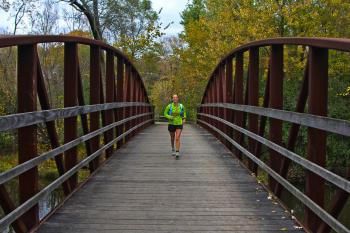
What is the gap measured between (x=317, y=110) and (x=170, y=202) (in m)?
2.31

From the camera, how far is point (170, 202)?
6.28 meters

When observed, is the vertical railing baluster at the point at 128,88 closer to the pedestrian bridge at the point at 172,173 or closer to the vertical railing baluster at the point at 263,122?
the pedestrian bridge at the point at 172,173

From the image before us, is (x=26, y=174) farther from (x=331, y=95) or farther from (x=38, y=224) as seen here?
(x=331, y=95)

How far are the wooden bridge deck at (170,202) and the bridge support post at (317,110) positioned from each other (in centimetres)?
45

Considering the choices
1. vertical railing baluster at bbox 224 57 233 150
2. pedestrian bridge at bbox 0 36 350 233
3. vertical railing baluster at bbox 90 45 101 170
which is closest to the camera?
pedestrian bridge at bbox 0 36 350 233

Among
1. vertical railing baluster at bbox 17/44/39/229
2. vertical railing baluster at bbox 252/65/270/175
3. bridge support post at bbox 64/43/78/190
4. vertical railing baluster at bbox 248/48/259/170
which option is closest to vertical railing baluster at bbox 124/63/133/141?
vertical railing baluster at bbox 248/48/259/170

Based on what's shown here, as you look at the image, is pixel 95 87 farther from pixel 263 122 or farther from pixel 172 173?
pixel 263 122

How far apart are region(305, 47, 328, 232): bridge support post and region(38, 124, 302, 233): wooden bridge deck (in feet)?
1.47

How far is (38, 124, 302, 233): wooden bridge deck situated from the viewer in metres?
5.26

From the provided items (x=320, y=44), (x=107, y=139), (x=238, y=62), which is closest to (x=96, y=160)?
(x=107, y=139)

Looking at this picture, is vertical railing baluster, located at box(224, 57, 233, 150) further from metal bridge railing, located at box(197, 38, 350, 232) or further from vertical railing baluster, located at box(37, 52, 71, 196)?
vertical railing baluster, located at box(37, 52, 71, 196)

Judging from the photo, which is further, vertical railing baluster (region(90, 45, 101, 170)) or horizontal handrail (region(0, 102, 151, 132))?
vertical railing baluster (region(90, 45, 101, 170))

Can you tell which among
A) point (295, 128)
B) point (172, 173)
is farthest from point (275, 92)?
point (172, 173)

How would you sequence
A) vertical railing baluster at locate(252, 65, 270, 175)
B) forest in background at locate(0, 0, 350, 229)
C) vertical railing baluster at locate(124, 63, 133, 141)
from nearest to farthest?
vertical railing baluster at locate(252, 65, 270, 175) → vertical railing baluster at locate(124, 63, 133, 141) → forest in background at locate(0, 0, 350, 229)
